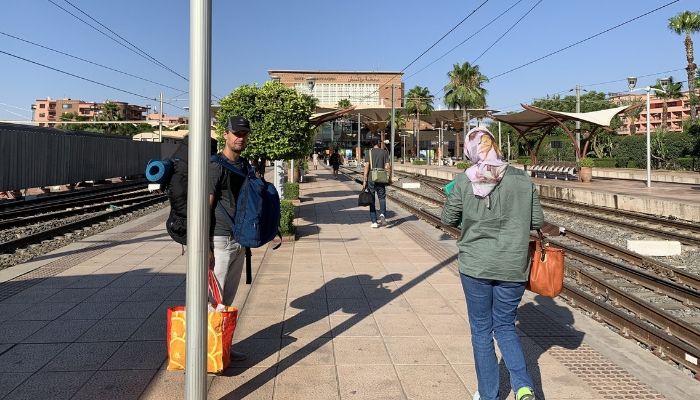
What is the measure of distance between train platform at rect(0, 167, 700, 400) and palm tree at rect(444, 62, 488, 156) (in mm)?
54626

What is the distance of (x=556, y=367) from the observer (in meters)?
4.11

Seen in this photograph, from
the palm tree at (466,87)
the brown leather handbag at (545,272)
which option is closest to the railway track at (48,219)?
the brown leather handbag at (545,272)

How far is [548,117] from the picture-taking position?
32.2 metres

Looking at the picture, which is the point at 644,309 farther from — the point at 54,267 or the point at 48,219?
the point at 48,219

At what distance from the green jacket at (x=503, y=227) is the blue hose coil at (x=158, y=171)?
1.82m

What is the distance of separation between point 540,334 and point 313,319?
2.08 meters

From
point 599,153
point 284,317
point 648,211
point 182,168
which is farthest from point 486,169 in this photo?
point 599,153

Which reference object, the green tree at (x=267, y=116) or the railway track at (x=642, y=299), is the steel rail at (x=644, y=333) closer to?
the railway track at (x=642, y=299)

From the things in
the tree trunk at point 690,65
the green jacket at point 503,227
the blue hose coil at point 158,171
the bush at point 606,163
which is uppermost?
the tree trunk at point 690,65

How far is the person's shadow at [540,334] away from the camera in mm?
3926

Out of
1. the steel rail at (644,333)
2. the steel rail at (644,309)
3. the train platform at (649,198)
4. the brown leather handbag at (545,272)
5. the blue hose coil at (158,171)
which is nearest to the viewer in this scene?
the brown leather handbag at (545,272)

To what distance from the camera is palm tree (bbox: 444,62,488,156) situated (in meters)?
60.6

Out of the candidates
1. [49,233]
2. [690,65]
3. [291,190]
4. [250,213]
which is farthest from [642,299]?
[690,65]

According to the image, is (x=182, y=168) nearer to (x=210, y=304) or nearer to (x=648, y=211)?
(x=210, y=304)
